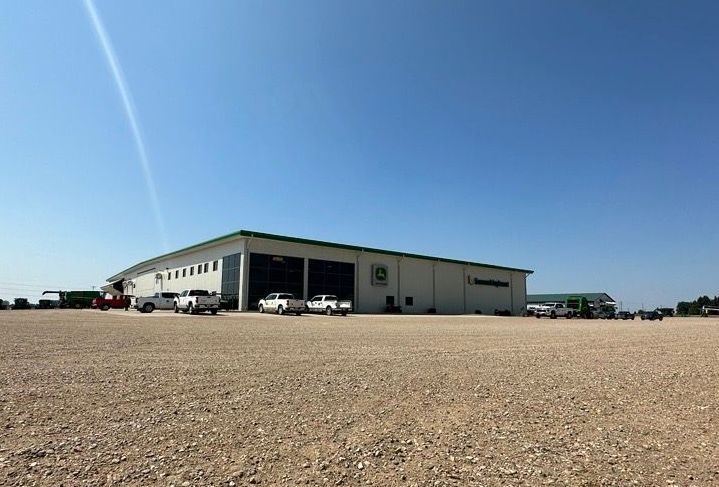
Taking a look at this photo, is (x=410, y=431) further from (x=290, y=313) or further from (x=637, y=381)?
(x=290, y=313)

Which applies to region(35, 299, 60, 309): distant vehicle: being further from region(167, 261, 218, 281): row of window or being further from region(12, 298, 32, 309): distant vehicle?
region(167, 261, 218, 281): row of window

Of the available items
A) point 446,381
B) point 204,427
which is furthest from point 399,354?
point 204,427

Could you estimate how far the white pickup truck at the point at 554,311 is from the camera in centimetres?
5825

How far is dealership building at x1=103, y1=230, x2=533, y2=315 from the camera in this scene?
151 ft

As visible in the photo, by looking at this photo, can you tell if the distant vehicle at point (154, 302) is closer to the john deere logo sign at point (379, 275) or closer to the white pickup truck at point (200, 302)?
the white pickup truck at point (200, 302)

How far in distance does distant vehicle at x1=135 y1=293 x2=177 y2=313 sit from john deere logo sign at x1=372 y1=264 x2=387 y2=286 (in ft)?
70.7

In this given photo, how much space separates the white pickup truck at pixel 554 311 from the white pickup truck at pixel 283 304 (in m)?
32.7

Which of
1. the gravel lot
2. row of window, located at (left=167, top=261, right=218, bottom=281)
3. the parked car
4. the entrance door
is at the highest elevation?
row of window, located at (left=167, top=261, right=218, bottom=281)

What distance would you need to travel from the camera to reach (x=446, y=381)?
8.53 metres

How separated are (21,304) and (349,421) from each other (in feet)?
286

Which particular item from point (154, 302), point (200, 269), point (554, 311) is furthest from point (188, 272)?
point (554, 311)

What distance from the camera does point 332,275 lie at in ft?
169

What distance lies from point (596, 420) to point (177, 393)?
593cm

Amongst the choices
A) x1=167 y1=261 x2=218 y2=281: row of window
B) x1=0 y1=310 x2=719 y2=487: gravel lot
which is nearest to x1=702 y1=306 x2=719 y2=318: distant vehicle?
x1=167 y1=261 x2=218 y2=281: row of window
